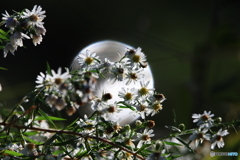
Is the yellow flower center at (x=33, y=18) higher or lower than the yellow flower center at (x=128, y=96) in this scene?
higher

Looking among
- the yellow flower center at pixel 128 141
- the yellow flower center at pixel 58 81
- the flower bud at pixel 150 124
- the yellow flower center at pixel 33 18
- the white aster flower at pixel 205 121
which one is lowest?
the yellow flower center at pixel 58 81

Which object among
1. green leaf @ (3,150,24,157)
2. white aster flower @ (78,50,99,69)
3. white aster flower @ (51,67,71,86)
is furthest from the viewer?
white aster flower @ (78,50,99,69)

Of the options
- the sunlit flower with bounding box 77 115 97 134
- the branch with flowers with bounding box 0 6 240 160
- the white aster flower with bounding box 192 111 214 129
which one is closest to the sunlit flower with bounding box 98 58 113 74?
the branch with flowers with bounding box 0 6 240 160

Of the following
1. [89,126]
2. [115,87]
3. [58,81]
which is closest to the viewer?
[58,81]

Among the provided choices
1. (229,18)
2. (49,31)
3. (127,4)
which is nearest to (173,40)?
(127,4)

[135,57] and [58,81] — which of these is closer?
[58,81]

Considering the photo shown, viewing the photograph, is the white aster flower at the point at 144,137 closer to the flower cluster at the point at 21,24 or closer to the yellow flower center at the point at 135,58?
the yellow flower center at the point at 135,58

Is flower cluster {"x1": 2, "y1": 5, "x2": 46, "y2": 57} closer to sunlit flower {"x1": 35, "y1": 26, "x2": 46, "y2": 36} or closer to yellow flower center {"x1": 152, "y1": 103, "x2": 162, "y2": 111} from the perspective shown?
sunlit flower {"x1": 35, "y1": 26, "x2": 46, "y2": 36}

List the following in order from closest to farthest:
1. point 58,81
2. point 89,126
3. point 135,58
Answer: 1. point 58,81
2. point 89,126
3. point 135,58

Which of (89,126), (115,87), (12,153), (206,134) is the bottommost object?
(12,153)

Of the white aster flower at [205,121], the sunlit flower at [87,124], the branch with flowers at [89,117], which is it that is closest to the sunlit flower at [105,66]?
the branch with flowers at [89,117]

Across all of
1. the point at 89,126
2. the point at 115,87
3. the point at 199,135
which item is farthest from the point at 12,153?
the point at 115,87

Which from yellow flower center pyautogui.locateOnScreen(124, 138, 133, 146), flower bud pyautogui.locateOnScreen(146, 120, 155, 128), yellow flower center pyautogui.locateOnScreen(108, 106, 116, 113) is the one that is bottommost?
yellow flower center pyautogui.locateOnScreen(124, 138, 133, 146)

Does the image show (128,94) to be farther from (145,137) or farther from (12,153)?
(12,153)
